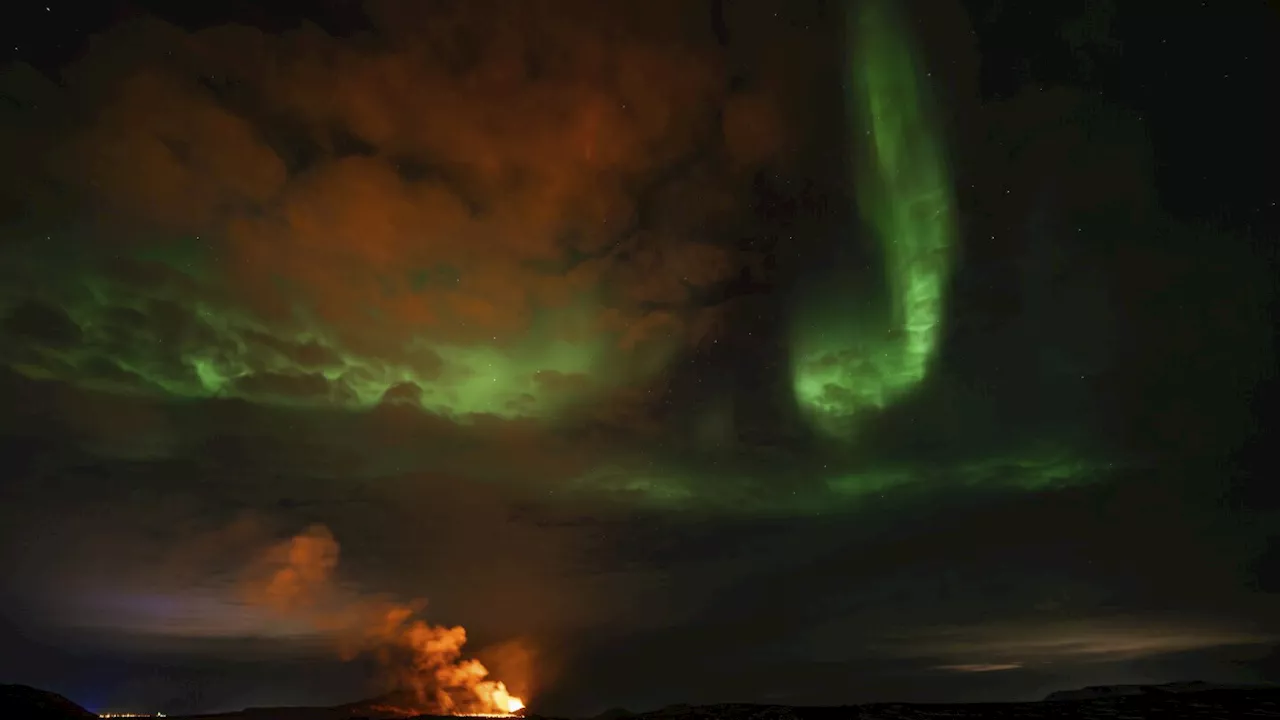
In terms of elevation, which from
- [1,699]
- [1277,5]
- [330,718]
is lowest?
[330,718]

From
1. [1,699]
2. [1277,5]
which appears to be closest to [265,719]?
[1,699]

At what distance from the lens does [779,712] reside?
80.2 metres

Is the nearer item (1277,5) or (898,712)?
(1277,5)

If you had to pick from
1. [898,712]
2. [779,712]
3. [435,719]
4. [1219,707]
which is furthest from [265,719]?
[1219,707]

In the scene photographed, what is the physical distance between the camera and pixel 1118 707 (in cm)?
7281

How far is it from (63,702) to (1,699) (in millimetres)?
21534

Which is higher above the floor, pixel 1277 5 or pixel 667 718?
pixel 1277 5

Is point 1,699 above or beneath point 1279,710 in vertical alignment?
above

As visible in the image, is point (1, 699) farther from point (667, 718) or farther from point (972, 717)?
point (972, 717)

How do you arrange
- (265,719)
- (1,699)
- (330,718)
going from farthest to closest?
1. (330,718)
2. (265,719)
3. (1,699)

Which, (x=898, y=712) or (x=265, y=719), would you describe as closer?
(x=898, y=712)

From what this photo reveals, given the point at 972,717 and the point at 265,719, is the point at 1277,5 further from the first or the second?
the point at 265,719

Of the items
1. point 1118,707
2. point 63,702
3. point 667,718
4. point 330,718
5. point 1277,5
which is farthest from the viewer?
point 330,718

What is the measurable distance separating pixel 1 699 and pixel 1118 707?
128 m
